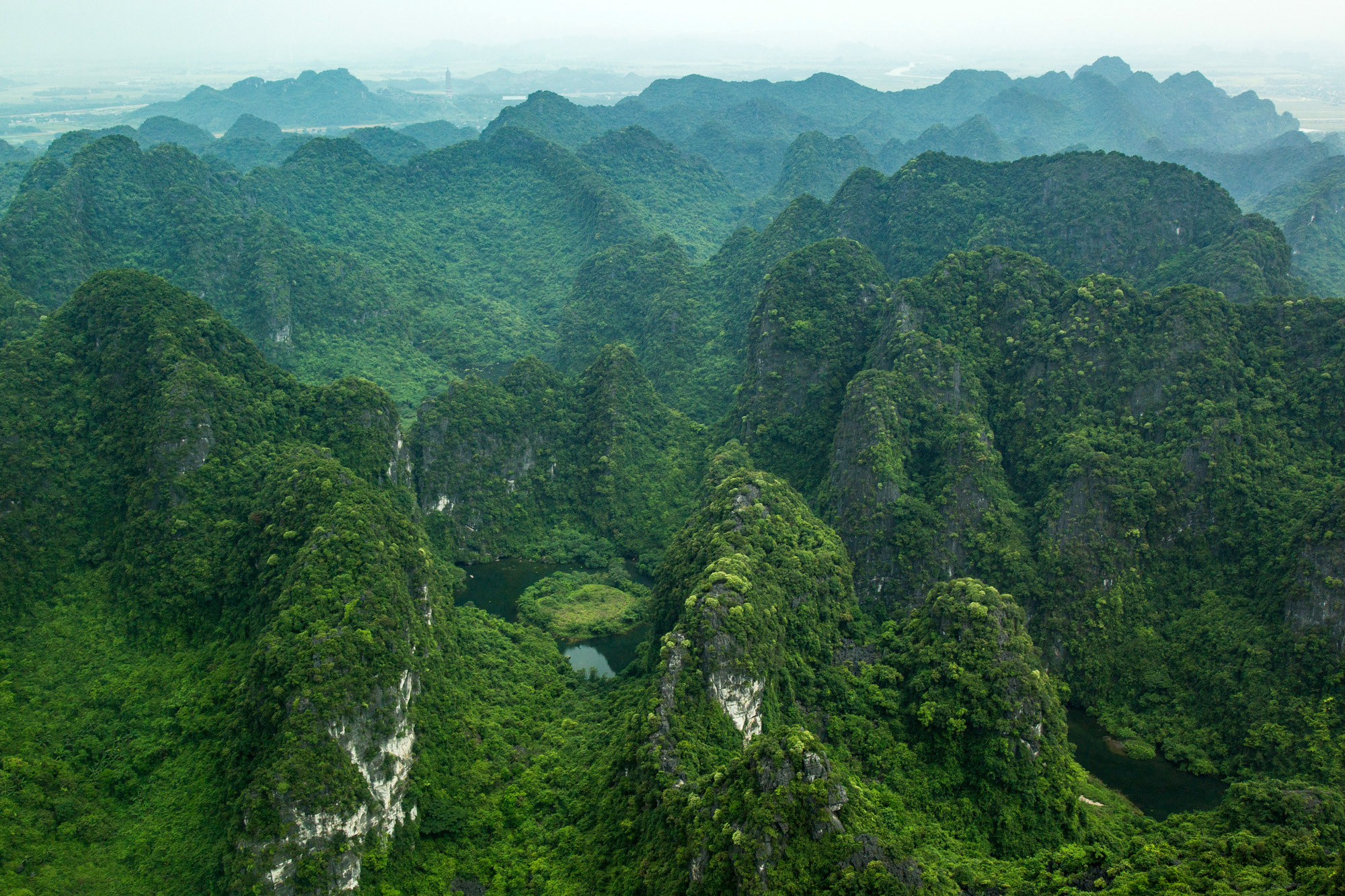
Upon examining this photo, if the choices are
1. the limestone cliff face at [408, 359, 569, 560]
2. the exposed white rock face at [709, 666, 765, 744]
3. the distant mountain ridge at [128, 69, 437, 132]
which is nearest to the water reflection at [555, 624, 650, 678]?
the limestone cliff face at [408, 359, 569, 560]

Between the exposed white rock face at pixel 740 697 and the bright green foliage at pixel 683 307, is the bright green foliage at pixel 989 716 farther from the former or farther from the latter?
the bright green foliage at pixel 683 307

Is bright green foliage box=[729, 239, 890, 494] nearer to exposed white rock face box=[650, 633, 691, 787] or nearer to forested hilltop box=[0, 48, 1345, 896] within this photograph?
forested hilltop box=[0, 48, 1345, 896]

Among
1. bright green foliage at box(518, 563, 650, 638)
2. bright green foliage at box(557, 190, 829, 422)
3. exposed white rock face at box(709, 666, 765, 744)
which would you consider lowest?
bright green foliage at box(518, 563, 650, 638)

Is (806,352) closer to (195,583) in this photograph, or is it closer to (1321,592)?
(1321,592)

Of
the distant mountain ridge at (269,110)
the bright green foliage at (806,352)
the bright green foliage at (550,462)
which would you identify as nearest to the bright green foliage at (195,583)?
the bright green foliage at (550,462)

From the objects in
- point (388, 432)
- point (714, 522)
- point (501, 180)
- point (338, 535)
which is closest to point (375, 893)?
point (338, 535)
